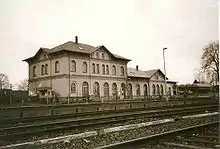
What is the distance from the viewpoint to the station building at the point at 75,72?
23359 mm

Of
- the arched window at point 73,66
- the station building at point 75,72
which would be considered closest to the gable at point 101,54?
the station building at point 75,72

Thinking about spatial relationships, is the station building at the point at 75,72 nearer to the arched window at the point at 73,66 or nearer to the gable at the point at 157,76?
the arched window at the point at 73,66

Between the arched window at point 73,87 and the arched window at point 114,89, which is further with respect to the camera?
the arched window at point 114,89

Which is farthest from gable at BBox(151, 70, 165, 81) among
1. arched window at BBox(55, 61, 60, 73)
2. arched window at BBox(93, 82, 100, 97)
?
arched window at BBox(55, 61, 60, 73)

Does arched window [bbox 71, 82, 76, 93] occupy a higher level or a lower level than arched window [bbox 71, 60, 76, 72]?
lower

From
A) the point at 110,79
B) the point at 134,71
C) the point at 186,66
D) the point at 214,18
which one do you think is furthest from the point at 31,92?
the point at 214,18

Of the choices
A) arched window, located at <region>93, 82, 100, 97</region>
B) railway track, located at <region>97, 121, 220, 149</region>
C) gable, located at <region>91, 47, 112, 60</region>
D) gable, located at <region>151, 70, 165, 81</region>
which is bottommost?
railway track, located at <region>97, 121, 220, 149</region>

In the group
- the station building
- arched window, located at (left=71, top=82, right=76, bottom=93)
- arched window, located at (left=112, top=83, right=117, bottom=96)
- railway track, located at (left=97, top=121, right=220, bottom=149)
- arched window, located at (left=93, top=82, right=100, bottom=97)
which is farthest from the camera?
arched window, located at (left=112, top=83, right=117, bottom=96)

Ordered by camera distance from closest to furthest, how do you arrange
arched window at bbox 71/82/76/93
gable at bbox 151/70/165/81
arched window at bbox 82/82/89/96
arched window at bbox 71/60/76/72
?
arched window at bbox 71/82/76/93 < arched window at bbox 71/60/76/72 < arched window at bbox 82/82/89/96 < gable at bbox 151/70/165/81

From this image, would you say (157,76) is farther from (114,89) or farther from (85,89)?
(85,89)

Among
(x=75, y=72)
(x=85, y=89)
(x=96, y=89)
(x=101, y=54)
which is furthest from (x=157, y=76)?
(x=75, y=72)

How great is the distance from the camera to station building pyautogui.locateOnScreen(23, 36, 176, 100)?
920 inches

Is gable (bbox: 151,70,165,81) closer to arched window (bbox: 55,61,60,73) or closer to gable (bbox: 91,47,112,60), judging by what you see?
gable (bbox: 91,47,112,60)

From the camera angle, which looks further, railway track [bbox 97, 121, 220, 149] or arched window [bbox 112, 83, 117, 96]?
arched window [bbox 112, 83, 117, 96]
